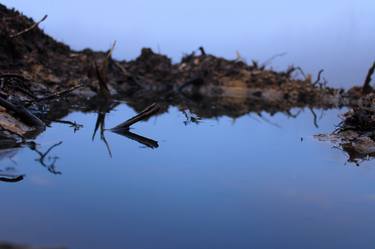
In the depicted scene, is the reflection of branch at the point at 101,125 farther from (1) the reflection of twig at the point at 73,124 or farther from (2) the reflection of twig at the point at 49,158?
(2) the reflection of twig at the point at 49,158

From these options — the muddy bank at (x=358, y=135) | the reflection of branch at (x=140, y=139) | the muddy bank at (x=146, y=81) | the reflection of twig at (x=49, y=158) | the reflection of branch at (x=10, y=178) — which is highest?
the muddy bank at (x=146, y=81)

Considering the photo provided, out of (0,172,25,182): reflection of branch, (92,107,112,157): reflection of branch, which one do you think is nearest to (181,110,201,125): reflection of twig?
(92,107,112,157): reflection of branch

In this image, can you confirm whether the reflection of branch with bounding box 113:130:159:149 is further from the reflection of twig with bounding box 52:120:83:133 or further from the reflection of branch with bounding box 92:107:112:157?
the reflection of twig with bounding box 52:120:83:133

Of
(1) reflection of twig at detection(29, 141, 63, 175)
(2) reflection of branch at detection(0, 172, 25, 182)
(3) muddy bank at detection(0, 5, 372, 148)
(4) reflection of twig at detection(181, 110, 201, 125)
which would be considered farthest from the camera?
(3) muddy bank at detection(0, 5, 372, 148)

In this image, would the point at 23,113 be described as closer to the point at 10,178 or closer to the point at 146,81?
the point at 10,178

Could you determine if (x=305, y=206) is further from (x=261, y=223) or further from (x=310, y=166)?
(x=310, y=166)

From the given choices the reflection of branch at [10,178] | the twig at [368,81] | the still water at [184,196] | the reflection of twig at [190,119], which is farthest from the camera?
the twig at [368,81]

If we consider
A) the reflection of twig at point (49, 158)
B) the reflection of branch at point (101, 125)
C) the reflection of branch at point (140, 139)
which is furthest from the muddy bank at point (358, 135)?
the reflection of twig at point (49, 158)
